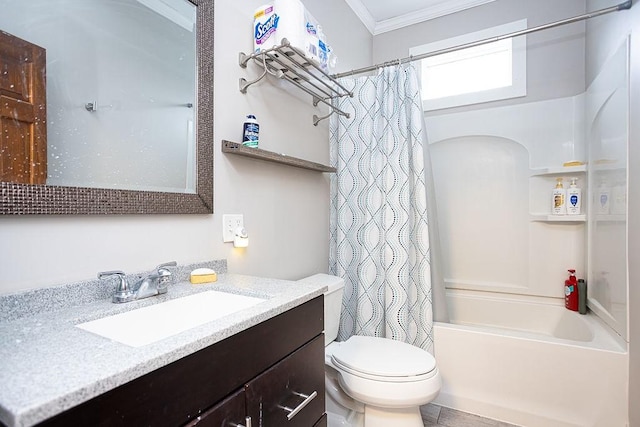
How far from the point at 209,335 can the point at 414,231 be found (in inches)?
58.5

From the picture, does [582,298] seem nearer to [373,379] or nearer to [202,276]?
[373,379]

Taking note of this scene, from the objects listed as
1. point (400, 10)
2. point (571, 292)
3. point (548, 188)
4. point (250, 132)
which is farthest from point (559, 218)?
point (250, 132)

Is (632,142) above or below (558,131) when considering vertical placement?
below

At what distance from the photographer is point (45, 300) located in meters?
Result: 0.82

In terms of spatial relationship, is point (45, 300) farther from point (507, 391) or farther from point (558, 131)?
point (558, 131)

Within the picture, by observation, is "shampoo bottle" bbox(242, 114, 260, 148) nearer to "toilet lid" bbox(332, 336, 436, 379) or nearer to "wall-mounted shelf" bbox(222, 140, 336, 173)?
"wall-mounted shelf" bbox(222, 140, 336, 173)

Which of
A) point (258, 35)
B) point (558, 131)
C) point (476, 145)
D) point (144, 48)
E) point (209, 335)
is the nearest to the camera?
point (209, 335)

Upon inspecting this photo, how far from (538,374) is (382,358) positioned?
0.89 m

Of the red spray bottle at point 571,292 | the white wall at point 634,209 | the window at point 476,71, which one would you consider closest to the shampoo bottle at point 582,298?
the red spray bottle at point 571,292

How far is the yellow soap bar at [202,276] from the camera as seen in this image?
1146 mm

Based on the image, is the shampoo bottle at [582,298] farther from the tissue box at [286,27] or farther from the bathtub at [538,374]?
the tissue box at [286,27]

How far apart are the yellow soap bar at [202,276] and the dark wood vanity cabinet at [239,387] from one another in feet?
1.29

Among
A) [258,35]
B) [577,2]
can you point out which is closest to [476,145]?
[577,2]

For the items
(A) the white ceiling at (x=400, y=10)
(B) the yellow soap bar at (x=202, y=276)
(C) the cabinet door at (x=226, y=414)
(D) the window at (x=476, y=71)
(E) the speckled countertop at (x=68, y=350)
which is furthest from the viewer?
(A) the white ceiling at (x=400, y=10)
